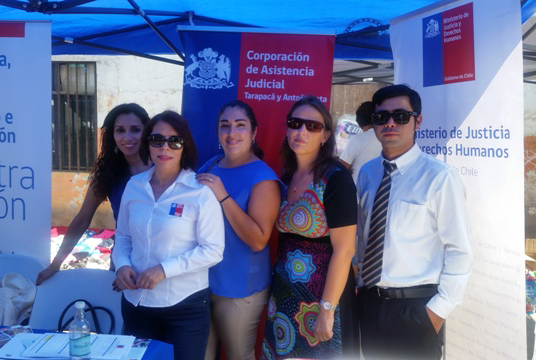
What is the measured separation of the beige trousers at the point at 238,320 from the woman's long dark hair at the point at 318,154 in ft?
2.11

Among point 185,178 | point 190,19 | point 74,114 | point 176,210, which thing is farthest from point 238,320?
point 74,114

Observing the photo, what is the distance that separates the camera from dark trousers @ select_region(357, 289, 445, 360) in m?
2.02

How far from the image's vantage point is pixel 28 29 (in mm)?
2729

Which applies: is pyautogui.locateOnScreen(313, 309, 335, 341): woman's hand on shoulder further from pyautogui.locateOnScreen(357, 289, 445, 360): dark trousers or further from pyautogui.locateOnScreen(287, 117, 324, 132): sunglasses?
pyautogui.locateOnScreen(287, 117, 324, 132): sunglasses

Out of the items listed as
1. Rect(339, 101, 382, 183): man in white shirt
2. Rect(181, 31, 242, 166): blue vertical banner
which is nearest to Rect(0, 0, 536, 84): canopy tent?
Rect(181, 31, 242, 166): blue vertical banner

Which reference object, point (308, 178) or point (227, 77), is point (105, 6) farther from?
point (308, 178)

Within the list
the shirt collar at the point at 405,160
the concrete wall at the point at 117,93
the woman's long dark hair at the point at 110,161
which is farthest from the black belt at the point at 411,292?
the concrete wall at the point at 117,93

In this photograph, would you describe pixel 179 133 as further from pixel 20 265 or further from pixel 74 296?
pixel 20 265

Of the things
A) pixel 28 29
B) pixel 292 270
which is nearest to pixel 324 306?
pixel 292 270

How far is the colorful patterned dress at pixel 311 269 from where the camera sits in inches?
79.2

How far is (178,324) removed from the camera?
2053 mm

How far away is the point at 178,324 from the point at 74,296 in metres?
0.75

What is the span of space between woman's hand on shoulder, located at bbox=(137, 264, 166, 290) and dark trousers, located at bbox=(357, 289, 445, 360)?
39.1 inches

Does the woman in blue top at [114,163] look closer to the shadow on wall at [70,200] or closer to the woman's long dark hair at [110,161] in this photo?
the woman's long dark hair at [110,161]
